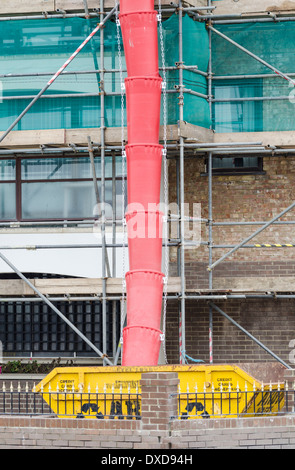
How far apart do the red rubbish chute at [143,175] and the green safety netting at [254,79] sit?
2221 mm

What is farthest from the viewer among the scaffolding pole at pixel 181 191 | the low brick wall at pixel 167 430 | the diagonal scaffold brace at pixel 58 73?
the diagonal scaffold brace at pixel 58 73

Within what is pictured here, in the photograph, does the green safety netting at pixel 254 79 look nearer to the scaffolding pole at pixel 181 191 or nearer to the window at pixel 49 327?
the scaffolding pole at pixel 181 191

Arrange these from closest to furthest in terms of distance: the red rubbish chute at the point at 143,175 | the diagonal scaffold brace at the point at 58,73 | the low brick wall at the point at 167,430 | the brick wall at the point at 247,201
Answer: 1. the low brick wall at the point at 167,430
2. the red rubbish chute at the point at 143,175
3. the diagonal scaffold brace at the point at 58,73
4. the brick wall at the point at 247,201

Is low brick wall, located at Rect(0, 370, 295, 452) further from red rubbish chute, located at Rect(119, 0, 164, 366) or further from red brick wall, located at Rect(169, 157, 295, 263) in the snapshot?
red brick wall, located at Rect(169, 157, 295, 263)

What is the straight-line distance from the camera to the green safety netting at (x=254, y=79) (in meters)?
24.0

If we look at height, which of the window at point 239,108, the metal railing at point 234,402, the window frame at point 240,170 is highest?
the window at point 239,108

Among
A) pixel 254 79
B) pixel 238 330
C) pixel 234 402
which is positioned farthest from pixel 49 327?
pixel 234 402

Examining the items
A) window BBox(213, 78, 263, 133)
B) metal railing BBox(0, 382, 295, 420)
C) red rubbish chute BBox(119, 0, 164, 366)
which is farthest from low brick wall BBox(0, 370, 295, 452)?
window BBox(213, 78, 263, 133)

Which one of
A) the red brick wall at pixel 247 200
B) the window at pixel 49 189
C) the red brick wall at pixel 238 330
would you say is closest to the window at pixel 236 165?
the red brick wall at pixel 247 200

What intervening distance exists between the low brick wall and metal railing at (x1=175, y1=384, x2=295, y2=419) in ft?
1.30

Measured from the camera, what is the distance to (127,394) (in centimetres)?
1772

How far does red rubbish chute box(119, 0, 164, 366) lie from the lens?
71.1 feet

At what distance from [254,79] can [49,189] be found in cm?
546

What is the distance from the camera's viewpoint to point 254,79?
79.3 feet
